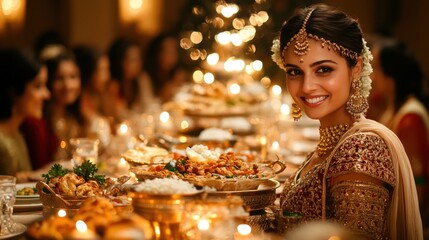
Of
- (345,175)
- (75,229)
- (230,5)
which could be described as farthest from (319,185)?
(230,5)

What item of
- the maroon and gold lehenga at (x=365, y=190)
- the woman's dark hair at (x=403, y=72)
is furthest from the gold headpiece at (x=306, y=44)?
the woman's dark hair at (x=403, y=72)

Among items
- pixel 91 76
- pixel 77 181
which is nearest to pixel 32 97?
pixel 91 76

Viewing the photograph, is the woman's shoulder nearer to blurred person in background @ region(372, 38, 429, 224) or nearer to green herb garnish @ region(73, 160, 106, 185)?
green herb garnish @ region(73, 160, 106, 185)

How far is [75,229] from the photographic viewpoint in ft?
5.95

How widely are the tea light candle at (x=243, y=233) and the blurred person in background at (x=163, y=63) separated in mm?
7939

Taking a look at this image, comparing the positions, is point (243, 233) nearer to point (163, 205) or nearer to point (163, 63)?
point (163, 205)

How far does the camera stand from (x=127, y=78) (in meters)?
9.30

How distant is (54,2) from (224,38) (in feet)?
19.4

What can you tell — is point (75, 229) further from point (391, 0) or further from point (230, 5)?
point (391, 0)

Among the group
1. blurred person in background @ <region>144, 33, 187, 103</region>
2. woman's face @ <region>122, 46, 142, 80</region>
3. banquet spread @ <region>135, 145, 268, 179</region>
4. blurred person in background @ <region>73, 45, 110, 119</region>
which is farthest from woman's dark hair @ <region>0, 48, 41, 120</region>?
blurred person in background @ <region>144, 33, 187, 103</region>

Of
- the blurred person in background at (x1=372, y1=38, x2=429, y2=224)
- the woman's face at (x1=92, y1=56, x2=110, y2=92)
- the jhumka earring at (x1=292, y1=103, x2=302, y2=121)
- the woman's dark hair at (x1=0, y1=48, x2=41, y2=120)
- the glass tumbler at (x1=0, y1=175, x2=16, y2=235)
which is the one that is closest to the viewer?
the glass tumbler at (x1=0, y1=175, x2=16, y2=235)

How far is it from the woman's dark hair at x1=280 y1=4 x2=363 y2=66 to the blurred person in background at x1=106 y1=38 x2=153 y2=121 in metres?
6.22

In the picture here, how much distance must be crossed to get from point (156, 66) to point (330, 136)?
756cm

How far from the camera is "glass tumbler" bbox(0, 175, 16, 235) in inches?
90.6
